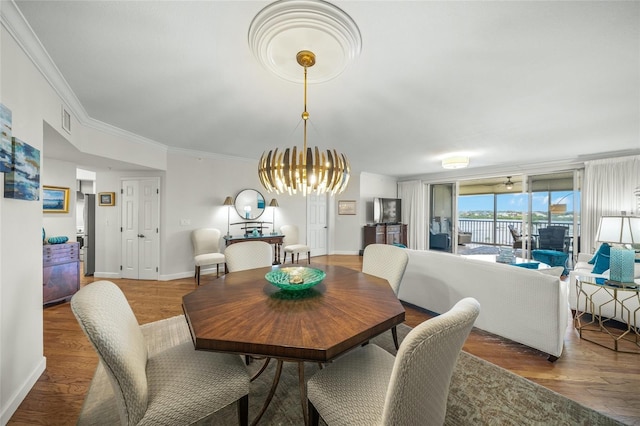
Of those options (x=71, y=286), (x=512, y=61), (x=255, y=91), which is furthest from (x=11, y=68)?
(x=512, y=61)

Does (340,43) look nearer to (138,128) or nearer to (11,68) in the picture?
(11,68)

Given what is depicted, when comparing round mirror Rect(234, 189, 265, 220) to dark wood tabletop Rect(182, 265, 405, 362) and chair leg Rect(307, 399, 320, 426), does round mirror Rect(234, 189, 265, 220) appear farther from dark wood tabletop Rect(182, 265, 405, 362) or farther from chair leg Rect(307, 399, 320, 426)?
chair leg Rect(307, 399, 320, 426)

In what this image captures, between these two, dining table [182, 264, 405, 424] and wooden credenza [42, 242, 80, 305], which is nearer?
dining table [182, 264, 405, 424]

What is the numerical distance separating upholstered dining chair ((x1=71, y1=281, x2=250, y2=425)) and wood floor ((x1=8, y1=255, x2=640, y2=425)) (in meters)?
0.94

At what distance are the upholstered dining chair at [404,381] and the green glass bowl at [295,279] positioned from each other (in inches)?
19.0

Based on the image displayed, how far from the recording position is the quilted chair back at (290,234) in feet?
17.8

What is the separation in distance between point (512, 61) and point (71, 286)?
5.60 m

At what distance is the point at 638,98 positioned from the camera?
2.31 m

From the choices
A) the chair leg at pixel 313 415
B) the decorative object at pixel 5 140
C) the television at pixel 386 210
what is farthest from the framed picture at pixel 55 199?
the television at pixel 386 210

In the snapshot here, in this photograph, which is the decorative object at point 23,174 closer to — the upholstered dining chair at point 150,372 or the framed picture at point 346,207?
the upholstered dining chair at point 150,372

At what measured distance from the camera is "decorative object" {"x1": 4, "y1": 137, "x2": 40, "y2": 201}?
1.46 meters

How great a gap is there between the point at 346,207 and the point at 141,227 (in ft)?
15.4

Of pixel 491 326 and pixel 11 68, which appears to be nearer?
pixel 11 68

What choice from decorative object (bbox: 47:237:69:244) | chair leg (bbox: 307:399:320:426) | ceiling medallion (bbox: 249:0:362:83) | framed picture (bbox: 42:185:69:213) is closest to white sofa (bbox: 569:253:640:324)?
chair leg (bbox: 307:399:320:426)
